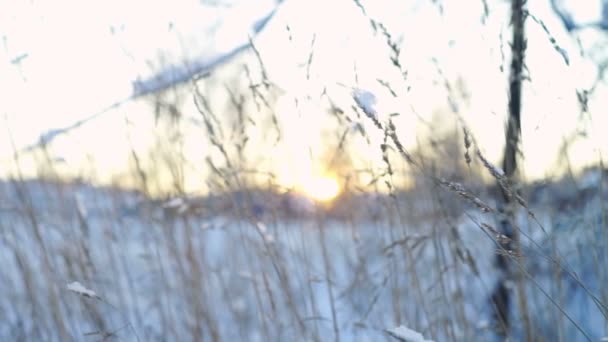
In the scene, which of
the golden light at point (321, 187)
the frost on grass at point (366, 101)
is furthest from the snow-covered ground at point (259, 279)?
the frost on grass at point (366, 101)

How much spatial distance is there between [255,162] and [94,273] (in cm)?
70

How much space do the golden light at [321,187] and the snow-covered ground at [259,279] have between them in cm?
13

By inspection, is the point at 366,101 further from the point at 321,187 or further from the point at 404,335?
the point at 321,187

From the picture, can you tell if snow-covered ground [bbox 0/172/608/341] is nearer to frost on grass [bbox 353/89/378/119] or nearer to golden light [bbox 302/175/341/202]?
golden light [bbox 302/175/341/202]

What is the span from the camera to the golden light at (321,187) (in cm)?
168

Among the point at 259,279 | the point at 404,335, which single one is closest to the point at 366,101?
the point at 404,335

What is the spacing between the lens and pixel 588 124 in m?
1.26

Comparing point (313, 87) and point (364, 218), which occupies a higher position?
point (313, 87)

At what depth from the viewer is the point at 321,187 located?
71.7 inches

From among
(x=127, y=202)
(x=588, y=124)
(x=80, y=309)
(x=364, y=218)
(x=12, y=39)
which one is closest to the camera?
(x=588, y=124)

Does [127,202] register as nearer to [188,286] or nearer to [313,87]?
[188,286]

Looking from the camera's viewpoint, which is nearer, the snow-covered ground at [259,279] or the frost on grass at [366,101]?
the frost on grass at [366,101]

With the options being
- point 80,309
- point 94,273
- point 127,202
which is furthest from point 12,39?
point 127,202

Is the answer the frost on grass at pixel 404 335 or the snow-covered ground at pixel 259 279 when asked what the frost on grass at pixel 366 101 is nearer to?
the frost on grass at pixel 404 335
